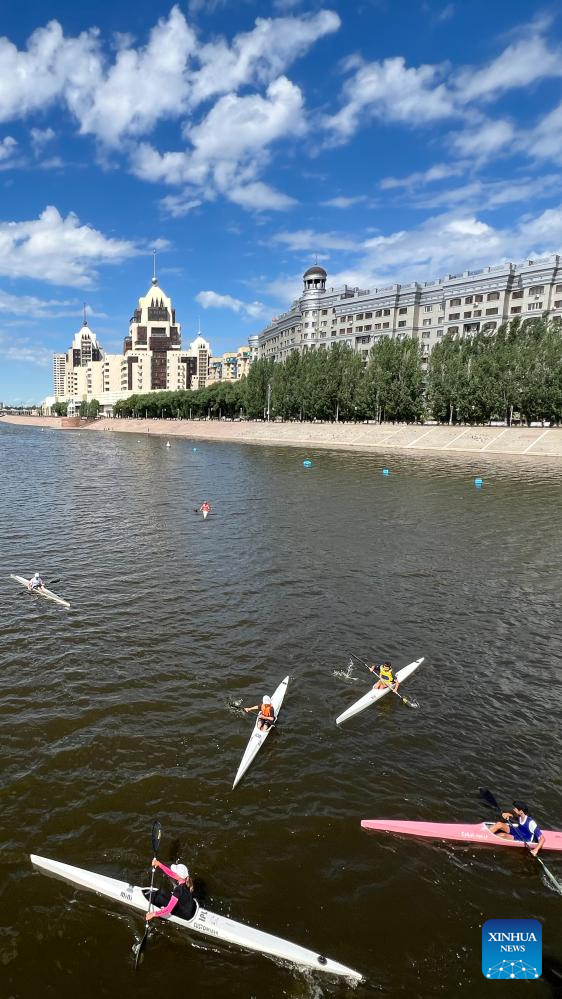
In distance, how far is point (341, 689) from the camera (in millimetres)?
16859

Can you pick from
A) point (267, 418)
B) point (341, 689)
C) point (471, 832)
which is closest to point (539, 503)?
point (341, 689)

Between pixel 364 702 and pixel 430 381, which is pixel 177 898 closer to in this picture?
pixel 364 702

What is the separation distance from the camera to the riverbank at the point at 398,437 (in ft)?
288

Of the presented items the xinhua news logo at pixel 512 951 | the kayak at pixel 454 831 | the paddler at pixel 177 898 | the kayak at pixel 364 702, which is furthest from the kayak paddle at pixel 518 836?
the paddler at pixel 177 898

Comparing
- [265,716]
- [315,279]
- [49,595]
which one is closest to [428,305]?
[315,279]

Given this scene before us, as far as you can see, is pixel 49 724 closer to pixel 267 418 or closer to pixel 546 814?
pixel 546 814

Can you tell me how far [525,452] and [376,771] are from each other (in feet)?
275

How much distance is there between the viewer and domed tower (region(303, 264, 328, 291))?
194875 mm

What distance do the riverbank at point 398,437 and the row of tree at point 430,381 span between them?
25.5ft

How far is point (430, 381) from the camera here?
115 m

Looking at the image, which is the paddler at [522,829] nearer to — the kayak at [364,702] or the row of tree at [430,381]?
the kayak at [364,702]

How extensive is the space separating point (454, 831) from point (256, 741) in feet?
17.5

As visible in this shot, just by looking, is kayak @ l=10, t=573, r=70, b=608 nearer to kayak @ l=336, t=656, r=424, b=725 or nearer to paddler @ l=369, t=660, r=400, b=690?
kayak @ l=336, t=656, r=424, b=725

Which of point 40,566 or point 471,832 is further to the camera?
point 40,566
